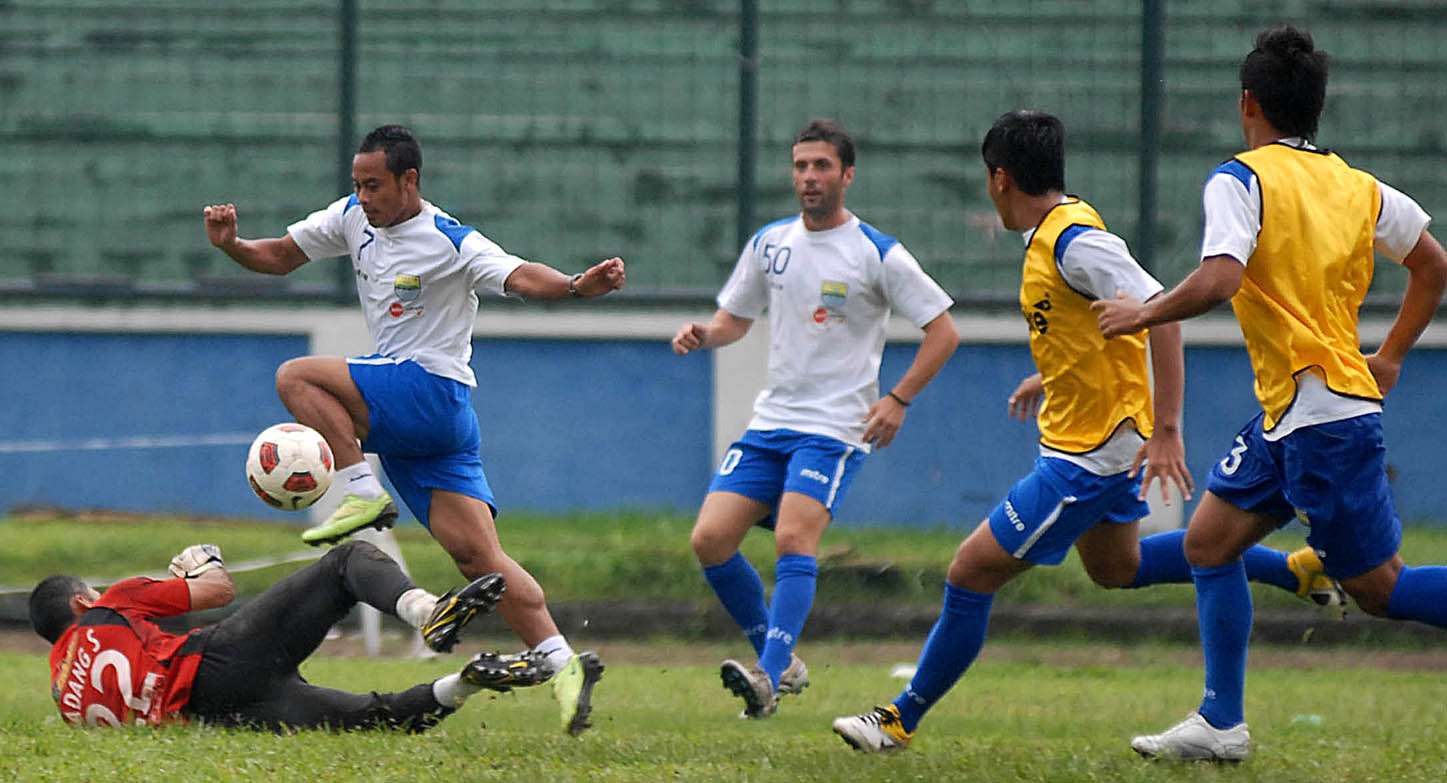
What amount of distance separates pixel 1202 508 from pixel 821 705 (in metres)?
2.65

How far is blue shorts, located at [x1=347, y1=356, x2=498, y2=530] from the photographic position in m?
6.27

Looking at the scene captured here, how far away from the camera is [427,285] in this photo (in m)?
6.34

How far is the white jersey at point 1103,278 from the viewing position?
5496 mm

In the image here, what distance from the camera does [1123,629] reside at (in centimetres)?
1016

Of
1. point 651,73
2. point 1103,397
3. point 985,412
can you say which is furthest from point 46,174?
point 1103,397

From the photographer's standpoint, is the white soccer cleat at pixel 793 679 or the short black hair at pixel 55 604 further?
the white soccer cleat at pixel 793 679

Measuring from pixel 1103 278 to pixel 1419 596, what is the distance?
130 centimetres

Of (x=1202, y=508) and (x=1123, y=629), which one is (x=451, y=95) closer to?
(x=1123, y=629)

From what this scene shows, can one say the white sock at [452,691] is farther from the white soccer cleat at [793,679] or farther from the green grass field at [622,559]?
the green grass field at [622,559]

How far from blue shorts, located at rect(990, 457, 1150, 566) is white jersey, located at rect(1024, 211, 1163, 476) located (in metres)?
0.04

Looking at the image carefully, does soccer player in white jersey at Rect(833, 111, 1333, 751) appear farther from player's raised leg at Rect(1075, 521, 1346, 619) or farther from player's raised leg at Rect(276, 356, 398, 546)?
player's raised leg at Rect(276, 356, 398, 546)

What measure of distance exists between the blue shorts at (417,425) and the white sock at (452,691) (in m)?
0.77

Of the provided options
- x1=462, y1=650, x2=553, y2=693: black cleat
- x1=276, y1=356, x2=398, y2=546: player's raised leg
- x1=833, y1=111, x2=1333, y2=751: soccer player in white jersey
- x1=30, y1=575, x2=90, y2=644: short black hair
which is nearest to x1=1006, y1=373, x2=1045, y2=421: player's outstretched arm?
x1=833, y1=111, x2=1333, y2=751: soccer player in white jersey

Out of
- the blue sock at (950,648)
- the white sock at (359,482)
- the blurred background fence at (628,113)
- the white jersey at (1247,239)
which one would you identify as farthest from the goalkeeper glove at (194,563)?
the blurred background fence at (628,113)
